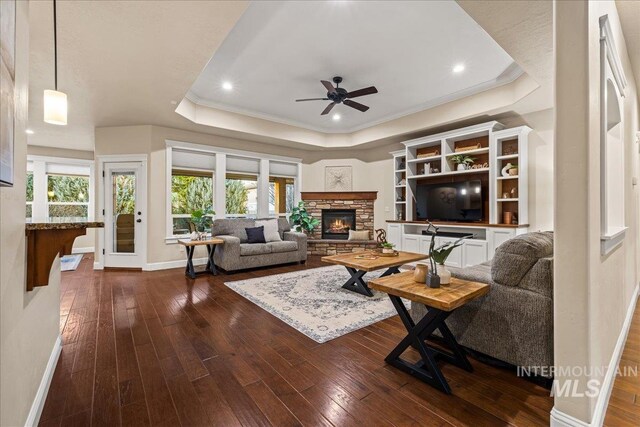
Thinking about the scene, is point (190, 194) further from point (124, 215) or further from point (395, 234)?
point (395, 234)

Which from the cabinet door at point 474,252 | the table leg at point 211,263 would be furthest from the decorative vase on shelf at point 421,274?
the table leg at point 211,263

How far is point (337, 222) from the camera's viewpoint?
24.5 ft

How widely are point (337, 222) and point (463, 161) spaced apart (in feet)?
10.8

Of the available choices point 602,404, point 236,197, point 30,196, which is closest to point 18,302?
point 602,404

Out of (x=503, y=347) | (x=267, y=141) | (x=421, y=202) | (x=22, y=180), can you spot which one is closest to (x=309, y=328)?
(x=503, y=347)

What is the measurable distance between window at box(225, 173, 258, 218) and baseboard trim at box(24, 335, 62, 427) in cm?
439

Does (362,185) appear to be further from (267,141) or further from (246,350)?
(246,350)

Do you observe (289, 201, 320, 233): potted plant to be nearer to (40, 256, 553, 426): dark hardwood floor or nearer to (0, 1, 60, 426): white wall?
(40, 256, 553, 426): dark hardwood floor

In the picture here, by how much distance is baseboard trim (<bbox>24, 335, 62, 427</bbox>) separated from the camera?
1.49 meters

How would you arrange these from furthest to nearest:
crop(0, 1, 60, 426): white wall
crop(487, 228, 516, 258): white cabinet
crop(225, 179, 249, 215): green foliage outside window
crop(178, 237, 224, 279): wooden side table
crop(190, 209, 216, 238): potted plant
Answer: crop(225, 179, 249, 215): green foliage outside window, crop(190, 209, 216, 238): potted plant, crop(178, 237, 224, 279): wooden side table, crop(487, 228, 516, 258): white cabinet, crop(0, 1, 60, 426): white wall

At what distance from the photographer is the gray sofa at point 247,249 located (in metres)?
4.93

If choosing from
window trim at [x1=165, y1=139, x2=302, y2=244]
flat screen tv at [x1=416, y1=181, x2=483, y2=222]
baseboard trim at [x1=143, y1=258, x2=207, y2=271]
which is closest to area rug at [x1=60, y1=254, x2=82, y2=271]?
baseboard trim at [x1=143, y1=258, x2=207, y2=271]

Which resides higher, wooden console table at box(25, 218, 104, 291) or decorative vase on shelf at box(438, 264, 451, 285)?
wooden console table at box(25, 218, 104, 291)

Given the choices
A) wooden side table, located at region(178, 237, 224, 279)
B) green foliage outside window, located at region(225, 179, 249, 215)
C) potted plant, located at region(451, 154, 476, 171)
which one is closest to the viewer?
wooden side table, located at region(178, 237, 224, 279)
